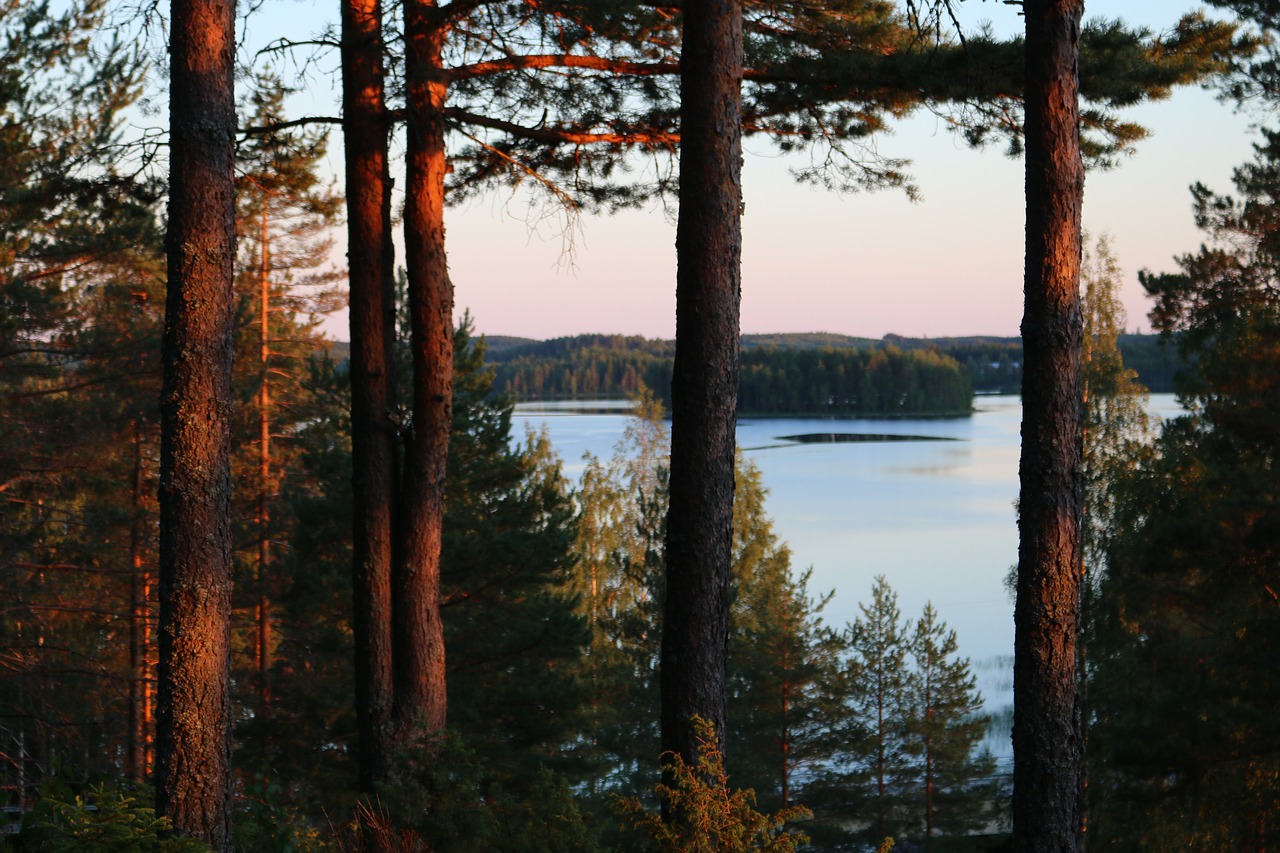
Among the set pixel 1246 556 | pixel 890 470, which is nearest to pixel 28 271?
pixel 1246 556

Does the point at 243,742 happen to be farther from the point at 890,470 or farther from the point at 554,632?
the point at 890,470

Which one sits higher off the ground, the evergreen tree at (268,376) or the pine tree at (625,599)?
the evergreen tree at (268,376)

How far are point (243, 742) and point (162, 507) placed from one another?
7.19 metres

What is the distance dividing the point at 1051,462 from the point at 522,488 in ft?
28.1

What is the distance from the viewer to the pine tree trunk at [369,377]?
18.2 ft

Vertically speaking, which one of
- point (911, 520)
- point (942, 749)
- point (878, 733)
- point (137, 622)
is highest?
point (137, 622)

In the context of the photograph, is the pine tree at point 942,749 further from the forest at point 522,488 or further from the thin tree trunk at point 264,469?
the thin tree trunk at point 264,469

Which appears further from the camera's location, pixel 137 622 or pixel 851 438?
pixel 851 438

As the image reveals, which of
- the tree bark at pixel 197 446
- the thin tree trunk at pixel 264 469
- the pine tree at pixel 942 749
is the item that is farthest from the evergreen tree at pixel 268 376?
the pine tree at pixel 942 749

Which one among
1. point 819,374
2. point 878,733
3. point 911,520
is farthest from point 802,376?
point 878,733

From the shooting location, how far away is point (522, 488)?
12180mm

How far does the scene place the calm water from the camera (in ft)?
86.9

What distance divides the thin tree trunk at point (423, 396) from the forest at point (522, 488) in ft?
0.07

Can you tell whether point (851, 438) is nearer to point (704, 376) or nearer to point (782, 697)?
point (782, 697)
